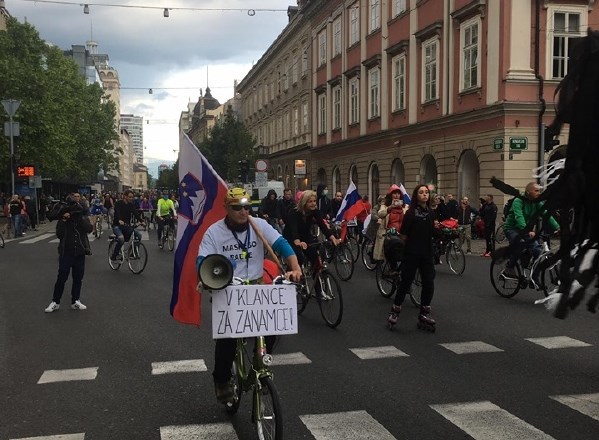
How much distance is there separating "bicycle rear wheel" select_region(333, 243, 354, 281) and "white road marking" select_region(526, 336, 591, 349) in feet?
18.2

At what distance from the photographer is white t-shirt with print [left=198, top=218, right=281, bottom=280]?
446cm

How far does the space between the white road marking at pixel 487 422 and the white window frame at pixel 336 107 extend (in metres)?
35.4

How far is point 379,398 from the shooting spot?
16.6 feet

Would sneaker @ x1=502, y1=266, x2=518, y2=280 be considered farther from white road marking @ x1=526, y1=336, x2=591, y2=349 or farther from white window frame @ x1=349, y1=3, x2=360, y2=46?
white window frame @ x1=349, y1=3, x2=360, y2=46

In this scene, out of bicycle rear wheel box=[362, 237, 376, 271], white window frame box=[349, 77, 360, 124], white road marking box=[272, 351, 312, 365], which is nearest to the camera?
white road marking box=[272, 351, 312, 365]

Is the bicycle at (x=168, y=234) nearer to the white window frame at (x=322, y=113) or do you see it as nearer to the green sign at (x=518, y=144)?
the green sign at (x=518, y=144)

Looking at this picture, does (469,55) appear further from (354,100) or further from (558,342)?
(558,342)

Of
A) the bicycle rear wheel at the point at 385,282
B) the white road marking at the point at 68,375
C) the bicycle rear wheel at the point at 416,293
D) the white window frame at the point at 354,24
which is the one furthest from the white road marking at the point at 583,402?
the white window frame at the point at 354,24

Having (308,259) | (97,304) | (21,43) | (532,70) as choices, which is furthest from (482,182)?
(21,43)

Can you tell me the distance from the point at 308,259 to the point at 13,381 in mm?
4722

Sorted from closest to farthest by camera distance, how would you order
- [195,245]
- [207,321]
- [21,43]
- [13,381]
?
[195,245], [13,381], [207,321], [21,43]

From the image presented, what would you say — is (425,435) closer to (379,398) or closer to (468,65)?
(379,398)

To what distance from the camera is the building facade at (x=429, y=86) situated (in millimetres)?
21516

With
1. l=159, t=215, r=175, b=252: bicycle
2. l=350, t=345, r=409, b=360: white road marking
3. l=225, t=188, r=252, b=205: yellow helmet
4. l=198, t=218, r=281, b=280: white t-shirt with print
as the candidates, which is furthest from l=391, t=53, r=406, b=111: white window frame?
l=225, t=188, r=252, b=205: yellow helmet
